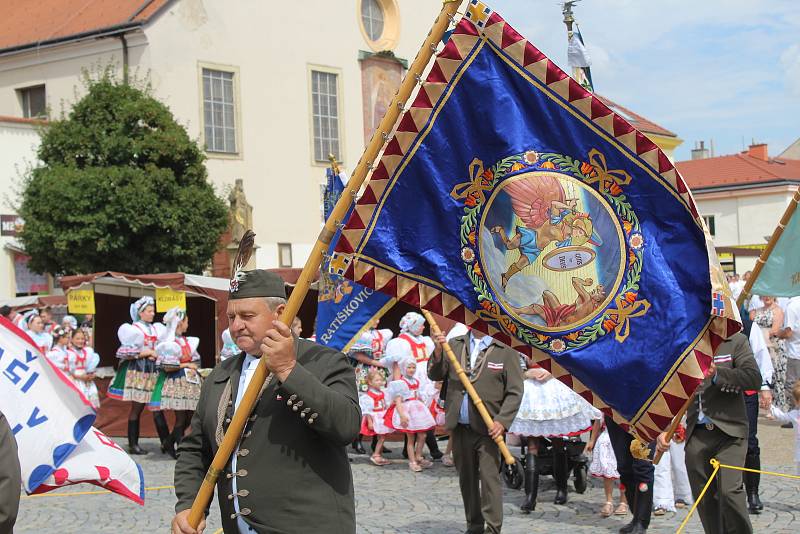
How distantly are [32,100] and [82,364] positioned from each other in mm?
22365

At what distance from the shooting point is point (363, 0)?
1495 inches

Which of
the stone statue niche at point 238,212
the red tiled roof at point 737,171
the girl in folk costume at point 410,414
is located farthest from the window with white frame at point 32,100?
the red tiled roof at point 737,171

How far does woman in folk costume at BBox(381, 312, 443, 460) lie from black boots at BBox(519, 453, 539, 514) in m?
3.19

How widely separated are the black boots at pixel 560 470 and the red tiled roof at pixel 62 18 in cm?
2440

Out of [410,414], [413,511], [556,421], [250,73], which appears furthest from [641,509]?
Answer: [250,73]

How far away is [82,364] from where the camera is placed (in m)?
14.8

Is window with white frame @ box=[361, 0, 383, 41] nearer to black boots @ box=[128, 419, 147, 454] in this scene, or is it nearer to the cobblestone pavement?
black boots @ box=[128, 419, 147, 454]

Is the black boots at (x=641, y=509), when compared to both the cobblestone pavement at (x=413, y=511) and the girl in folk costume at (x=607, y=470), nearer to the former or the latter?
the cobblestone pavement at (x=413, y=511)

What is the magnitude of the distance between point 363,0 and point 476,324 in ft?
111

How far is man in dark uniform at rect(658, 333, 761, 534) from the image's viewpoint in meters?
7.30

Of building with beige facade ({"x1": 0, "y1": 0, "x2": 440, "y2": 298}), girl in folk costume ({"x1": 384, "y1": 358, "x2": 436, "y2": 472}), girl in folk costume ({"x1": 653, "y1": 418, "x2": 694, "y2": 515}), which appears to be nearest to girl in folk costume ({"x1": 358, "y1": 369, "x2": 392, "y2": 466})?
girl in folk costume ({"x1": 384, "y1": 358, "x2": 436, "y2": 472})

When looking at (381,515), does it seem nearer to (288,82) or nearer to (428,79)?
(428,79)

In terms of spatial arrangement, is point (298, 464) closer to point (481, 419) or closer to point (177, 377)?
point (481, 419)

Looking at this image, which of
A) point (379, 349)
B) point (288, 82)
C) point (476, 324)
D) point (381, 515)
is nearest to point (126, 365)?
point (379, 349)
